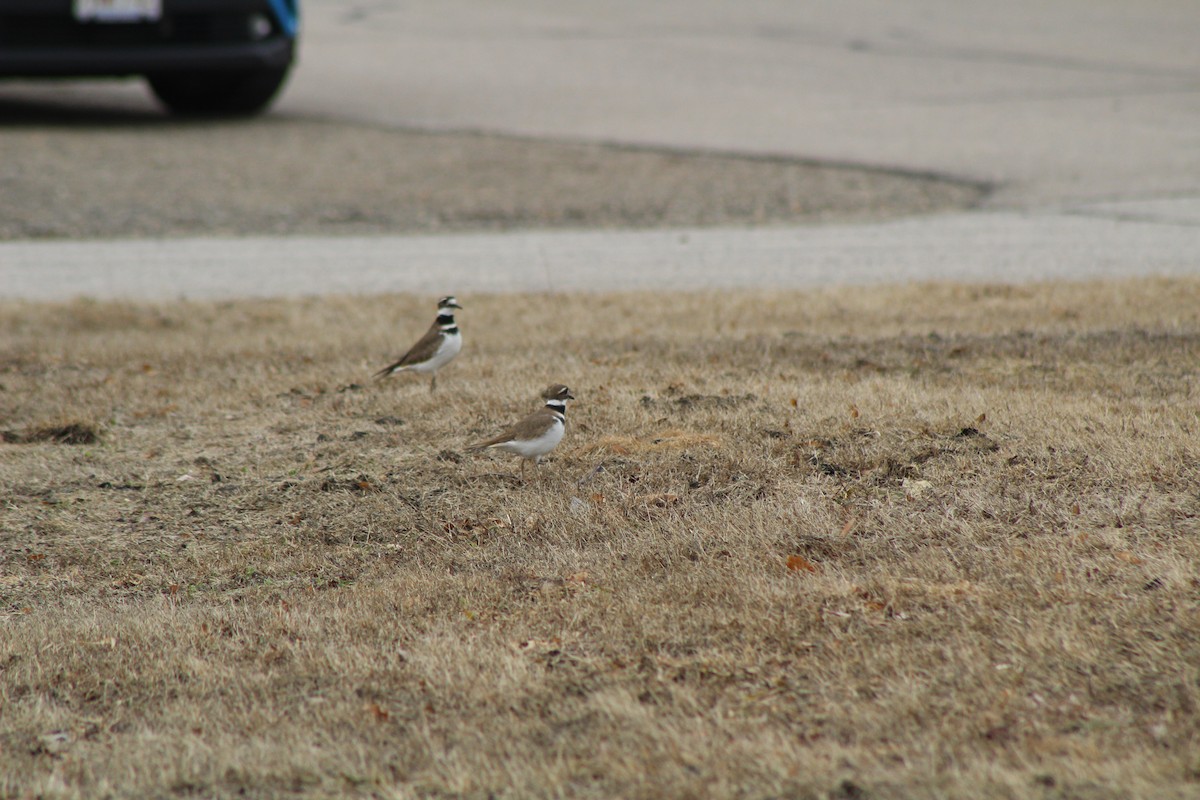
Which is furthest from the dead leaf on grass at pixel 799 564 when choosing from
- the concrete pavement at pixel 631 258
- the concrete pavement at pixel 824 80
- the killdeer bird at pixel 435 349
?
the concrete pavement at pixel 824 80

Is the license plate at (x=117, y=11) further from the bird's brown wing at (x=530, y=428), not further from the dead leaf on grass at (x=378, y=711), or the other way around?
the dead leaf on grass at (x=378, y=711)

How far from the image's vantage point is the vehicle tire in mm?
16797

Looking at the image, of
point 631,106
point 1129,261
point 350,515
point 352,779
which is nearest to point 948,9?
point 631,106

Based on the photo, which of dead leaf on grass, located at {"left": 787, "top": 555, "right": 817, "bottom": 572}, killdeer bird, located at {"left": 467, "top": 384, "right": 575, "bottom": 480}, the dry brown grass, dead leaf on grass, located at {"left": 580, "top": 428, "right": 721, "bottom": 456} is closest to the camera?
the dry brown grass

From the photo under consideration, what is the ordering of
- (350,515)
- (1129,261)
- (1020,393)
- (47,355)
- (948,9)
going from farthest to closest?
1. (948,9)
2. (1129,261)
3. (47,355)
4. (1020,393)
5. (350,515)

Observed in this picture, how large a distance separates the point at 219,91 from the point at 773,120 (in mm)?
6825

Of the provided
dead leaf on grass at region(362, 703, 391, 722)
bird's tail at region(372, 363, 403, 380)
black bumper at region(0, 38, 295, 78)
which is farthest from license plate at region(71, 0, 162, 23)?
dead leaf on grass at region(362, 703, 391, 722)

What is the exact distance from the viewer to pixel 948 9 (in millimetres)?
28078

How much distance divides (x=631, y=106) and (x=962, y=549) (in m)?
13.3

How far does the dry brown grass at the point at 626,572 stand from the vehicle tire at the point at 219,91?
906 cm

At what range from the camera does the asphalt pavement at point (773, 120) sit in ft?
34.8

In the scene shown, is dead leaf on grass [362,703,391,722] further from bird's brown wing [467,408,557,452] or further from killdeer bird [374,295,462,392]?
killdeer bird [374,295,462,392]

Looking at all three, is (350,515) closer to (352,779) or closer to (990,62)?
(352,779)

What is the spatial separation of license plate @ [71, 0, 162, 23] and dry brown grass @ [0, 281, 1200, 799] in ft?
24.2
